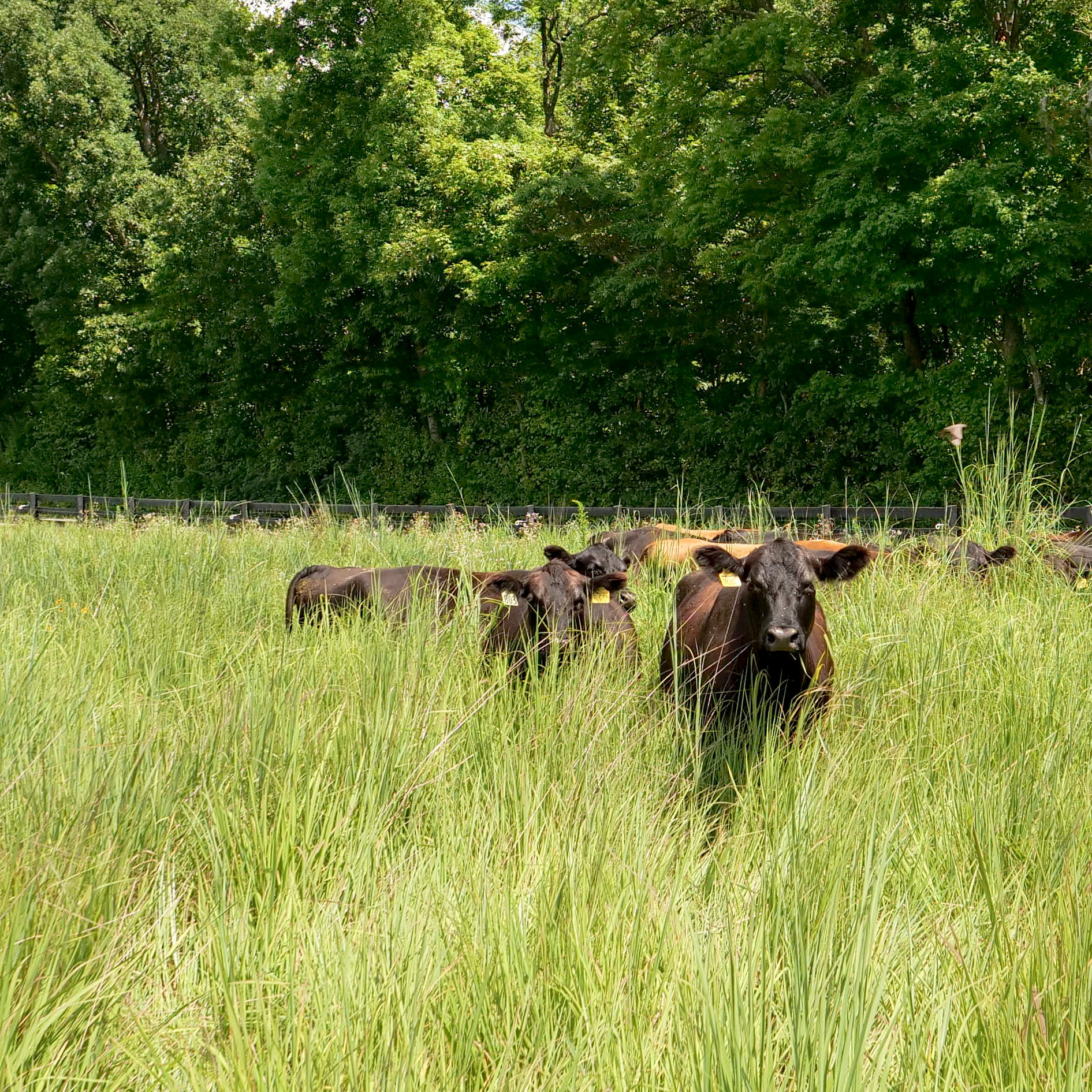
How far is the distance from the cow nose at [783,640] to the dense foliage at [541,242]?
1190 cm

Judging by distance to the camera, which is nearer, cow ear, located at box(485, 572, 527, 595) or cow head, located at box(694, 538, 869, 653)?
cow head, located at box(694, 538, 869, 653)

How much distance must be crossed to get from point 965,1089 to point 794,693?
2.73 meters

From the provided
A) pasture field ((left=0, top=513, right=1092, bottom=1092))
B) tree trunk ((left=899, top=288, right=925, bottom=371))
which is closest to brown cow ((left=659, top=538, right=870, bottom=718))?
pasture field ((left=0, top=513, right=1092, bottom=1092))

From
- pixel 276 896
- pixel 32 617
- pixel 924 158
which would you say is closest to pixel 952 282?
pixel 924 158

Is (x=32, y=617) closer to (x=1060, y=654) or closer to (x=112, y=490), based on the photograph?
(x=1060, y=654)

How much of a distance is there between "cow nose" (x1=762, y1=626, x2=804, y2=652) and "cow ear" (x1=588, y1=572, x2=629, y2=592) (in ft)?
5.66

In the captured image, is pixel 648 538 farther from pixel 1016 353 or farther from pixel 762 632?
pixel 1016 353

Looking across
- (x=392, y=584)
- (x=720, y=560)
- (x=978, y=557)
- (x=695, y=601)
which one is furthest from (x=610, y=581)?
(x=978, y=557)

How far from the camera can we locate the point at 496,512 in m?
12.3

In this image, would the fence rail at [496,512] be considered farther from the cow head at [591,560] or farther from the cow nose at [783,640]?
the cow nose at [783,640]

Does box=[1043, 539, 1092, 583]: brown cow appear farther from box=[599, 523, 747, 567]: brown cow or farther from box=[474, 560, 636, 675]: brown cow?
box=[474, 560, 636, 675]: brown cow

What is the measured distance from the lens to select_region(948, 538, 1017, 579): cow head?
6.69 m

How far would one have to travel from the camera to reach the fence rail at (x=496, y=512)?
410 inches

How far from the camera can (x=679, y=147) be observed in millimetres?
19250
